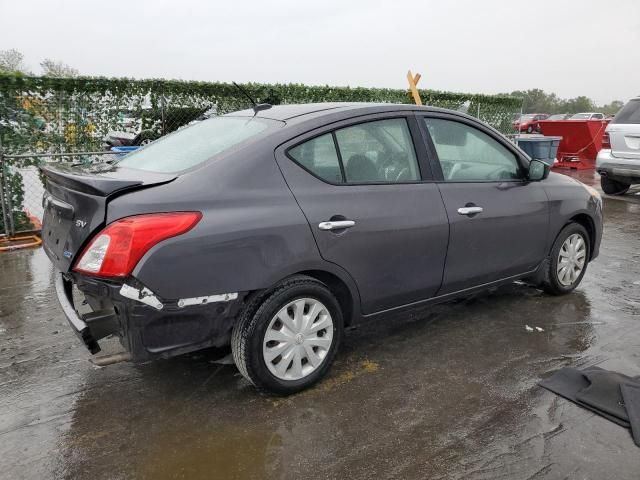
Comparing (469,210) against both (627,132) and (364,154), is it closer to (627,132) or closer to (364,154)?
(364,154)

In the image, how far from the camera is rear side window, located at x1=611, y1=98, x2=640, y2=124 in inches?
362

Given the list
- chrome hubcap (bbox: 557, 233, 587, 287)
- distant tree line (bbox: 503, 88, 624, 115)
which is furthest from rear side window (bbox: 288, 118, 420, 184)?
distant tree line (bbox: 503, 88, 624, 115)

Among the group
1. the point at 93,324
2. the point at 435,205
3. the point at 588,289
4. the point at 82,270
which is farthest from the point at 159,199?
the point at 588,289

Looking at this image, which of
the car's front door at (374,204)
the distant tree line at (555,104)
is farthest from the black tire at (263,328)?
the distant tree line at (555,104)

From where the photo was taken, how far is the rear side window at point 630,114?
9.20 m

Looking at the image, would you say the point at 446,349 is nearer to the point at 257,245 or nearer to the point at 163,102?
the point at 257,245

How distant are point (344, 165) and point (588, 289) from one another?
3.03 metres

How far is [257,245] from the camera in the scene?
2824 millimetres

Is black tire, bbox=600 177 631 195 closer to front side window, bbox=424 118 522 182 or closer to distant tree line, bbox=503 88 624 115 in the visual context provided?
front side window, bbox=424 118 522 182

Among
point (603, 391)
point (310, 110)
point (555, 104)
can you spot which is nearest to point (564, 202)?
point (603, 391)

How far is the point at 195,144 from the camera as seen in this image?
3402 mm

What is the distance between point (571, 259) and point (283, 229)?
3009 mm

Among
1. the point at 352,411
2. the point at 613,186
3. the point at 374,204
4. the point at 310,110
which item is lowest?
the point at 352,411

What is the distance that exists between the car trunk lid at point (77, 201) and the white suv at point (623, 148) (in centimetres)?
888
